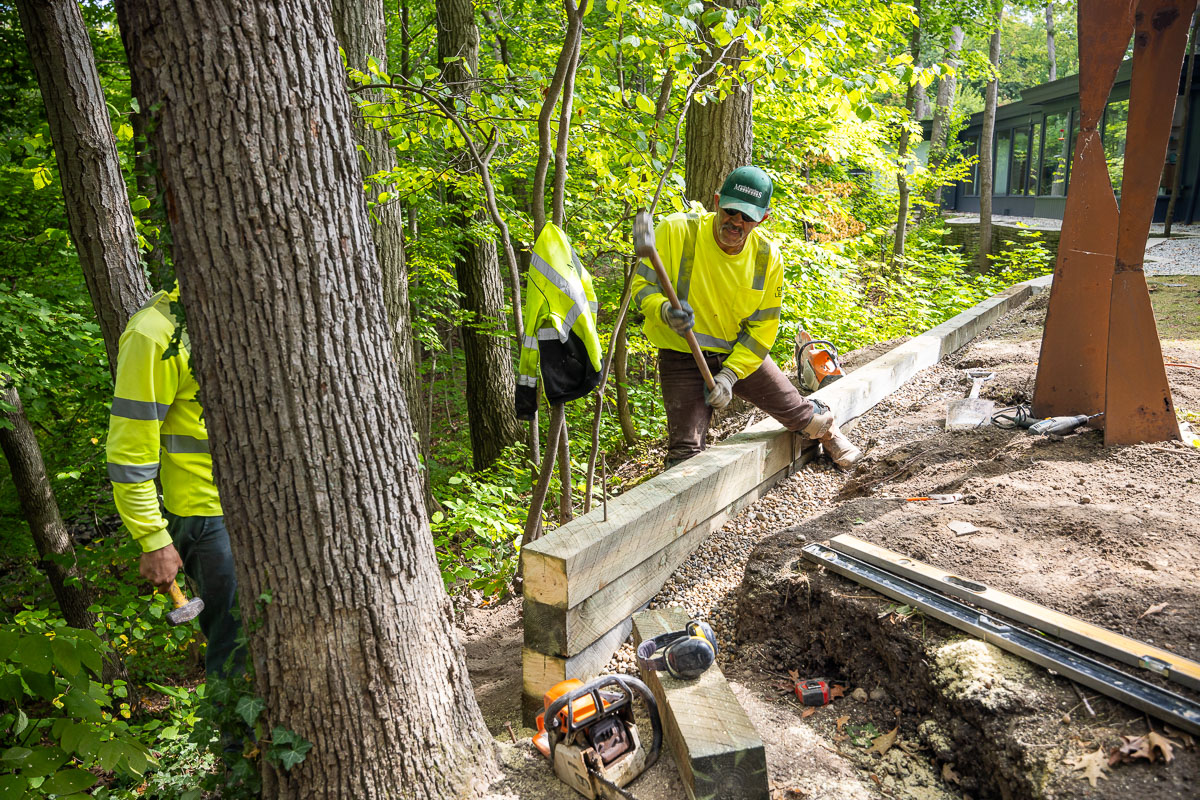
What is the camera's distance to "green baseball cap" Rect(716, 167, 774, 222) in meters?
4.00

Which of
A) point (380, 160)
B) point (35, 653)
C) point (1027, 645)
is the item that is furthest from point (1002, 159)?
point (35, 653)

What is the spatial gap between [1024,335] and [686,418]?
497 cm

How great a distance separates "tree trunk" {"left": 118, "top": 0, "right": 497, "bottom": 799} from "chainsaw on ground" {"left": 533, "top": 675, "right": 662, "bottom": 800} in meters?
0.30

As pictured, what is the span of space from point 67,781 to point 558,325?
2.48m

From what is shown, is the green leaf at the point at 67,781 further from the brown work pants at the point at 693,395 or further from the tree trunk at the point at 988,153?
the tree trunk at the point at 988,153

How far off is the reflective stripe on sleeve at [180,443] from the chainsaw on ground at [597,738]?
1753mm

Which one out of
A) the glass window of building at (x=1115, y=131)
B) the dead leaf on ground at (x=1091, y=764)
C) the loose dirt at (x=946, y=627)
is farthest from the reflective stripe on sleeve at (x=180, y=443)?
the glass window of building at (x=1115, y=131)

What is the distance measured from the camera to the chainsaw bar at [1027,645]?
7.02 feet

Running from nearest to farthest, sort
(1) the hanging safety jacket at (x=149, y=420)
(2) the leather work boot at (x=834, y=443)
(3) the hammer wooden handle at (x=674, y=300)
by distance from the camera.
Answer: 1. (1) the hanging safety jacket at (x=149, y=420)
2. (3) the hammer wooden handle at (x=674, y=300)
3. (2) the leather work boot at (x=834, y=443)

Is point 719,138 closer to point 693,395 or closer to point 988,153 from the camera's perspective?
point 693,395

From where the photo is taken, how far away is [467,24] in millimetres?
7645

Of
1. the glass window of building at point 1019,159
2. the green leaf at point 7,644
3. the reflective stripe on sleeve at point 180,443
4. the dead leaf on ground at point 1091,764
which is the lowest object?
the dead leaf on ground at point 1091,764

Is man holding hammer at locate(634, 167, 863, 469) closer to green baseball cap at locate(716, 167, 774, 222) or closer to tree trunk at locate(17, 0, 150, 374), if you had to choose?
green baseball cap at locate(716, 167, 774, 222)

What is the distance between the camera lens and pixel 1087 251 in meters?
4.28
